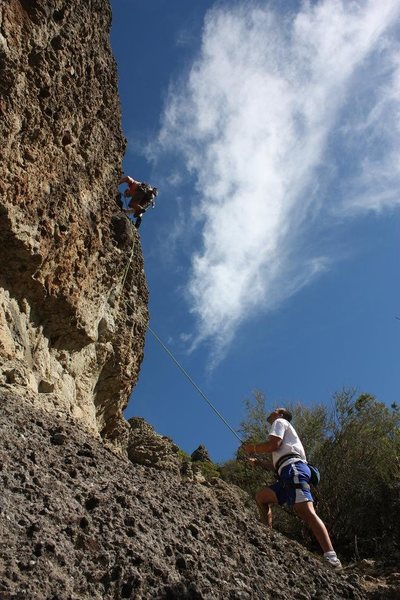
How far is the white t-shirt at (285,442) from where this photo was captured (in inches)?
269

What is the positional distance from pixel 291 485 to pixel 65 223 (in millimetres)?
4654

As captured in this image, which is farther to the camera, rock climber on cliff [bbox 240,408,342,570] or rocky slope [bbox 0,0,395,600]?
rock climber on cliff [bbox 240,408,342,570]

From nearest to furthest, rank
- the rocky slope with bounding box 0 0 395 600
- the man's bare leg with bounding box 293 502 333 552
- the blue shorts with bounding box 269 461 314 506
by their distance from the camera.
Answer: the rocky slope with bounding box 0 0 395 600
the man's bare leg with bounding box 293 502 333 552
the blue shorts with bounding box 269 461 314 506

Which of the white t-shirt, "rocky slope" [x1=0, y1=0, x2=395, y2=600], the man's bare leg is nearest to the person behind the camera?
"rocky slope" [x1=0, y1=0, x2=395, y2=600]

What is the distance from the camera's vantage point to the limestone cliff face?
6863 millimetres

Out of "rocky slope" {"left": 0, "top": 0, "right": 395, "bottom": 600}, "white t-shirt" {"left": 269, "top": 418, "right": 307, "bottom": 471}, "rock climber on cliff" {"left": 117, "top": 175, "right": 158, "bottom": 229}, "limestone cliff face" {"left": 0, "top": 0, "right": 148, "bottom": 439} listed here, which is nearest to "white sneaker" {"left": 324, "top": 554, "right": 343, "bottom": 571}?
"rocky slope" {"left": 0, "top": 0, "right": 395, "bottom": 600}

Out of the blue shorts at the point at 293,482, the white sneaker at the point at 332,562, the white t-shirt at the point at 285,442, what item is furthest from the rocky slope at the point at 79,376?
the white t-shirt at the point at 285,442

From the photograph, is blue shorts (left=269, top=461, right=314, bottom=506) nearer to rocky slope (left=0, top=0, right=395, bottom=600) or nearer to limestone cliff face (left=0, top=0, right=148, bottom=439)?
rocky slope (left=0, top=0, right=395, bottom=600)

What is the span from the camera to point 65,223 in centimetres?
793

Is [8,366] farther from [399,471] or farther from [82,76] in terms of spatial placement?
[399,471]

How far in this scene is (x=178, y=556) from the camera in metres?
4.32

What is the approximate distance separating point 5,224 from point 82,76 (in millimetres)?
3416

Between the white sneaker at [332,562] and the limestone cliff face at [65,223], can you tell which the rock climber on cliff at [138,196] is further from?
the white sneaker at [332,562]

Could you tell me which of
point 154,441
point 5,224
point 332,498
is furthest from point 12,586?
point 332,498
